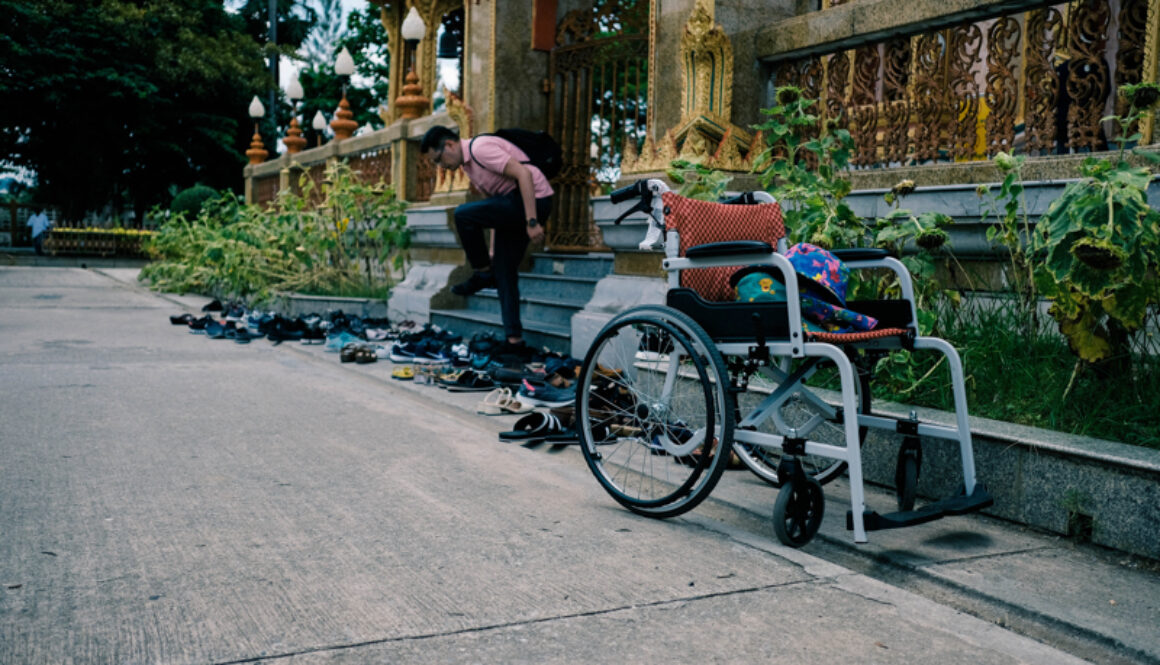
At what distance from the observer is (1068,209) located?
144 inches

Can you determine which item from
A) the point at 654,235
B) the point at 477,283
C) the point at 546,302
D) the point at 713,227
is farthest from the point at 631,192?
the point at 546,302

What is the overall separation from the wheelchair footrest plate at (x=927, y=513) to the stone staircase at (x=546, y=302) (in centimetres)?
448

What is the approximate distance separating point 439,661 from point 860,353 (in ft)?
7.38

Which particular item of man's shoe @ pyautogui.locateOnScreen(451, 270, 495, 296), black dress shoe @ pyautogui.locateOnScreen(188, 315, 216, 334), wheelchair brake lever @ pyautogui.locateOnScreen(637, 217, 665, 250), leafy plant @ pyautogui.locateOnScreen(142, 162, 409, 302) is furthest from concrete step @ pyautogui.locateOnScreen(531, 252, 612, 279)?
wheelchair brake lever @ pyautogui.locateOnScreen(637, 217, 665, 250)

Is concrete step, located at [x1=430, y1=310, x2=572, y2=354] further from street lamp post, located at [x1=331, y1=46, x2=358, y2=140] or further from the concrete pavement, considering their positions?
street lamp post, located at [x1=331, y1=46, x2=358, y2=140]

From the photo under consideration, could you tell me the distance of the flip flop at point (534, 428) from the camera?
16.4 feet

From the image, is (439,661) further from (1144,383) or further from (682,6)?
(682,6)

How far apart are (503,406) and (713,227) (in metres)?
2.27

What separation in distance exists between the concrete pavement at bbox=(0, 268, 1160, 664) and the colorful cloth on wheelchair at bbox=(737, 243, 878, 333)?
71 centimetres

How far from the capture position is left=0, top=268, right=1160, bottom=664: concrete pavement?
2498 mm

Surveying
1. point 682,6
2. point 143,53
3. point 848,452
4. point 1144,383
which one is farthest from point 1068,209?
point 143,53

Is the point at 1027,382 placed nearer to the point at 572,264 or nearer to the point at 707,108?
the point at 707,108

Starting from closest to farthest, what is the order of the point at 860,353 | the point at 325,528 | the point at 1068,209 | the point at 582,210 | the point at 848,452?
the point at 848,452
the point at 325,528
the point at 1068,209
the point at 860,353
the point at 582,210

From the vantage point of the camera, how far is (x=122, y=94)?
33.7 metres
